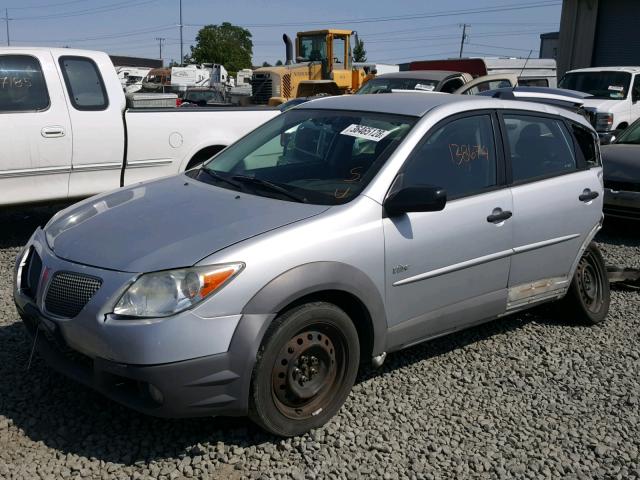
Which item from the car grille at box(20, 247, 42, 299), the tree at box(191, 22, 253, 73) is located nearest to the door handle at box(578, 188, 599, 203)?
the car grille at box(20, 247, 42, 299)

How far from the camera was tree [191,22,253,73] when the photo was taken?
86875 millimetres

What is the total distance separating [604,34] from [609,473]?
26.1m

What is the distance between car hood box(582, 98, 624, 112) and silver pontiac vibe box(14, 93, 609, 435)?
9371mm

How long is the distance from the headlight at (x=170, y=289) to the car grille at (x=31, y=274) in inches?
30.2

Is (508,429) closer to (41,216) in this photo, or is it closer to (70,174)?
(70,174)

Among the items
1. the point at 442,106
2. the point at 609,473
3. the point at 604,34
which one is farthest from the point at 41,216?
the point at 604,34

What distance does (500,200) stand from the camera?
4395 millimetres

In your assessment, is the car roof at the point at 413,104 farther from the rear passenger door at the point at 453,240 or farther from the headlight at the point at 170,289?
the headlight at the point at 170,289

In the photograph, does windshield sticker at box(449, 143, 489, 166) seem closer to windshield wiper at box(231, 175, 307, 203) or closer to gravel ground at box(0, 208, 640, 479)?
windshield wiper at box(231, 175, 307, 203)

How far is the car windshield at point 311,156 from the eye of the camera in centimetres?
395

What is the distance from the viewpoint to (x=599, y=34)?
26.4 metres

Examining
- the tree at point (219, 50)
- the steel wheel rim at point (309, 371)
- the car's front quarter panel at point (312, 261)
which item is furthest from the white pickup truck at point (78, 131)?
the tree at point (219, 50)

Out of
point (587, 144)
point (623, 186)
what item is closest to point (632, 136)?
point (623, 186)

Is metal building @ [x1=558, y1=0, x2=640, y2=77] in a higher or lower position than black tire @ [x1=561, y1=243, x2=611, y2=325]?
higher
